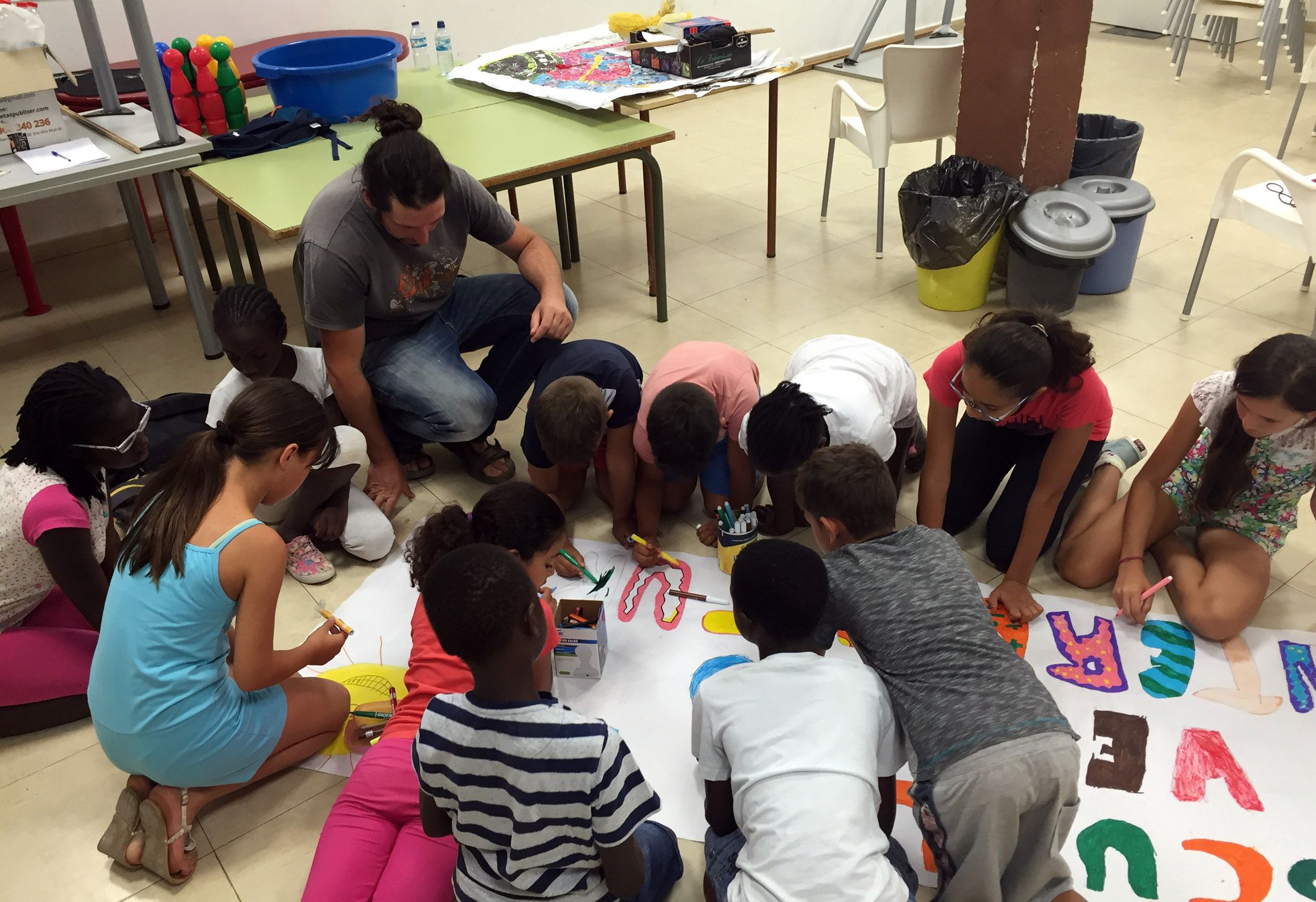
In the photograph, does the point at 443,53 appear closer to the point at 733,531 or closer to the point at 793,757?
the point at 733,531

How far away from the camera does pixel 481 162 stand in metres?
3.09

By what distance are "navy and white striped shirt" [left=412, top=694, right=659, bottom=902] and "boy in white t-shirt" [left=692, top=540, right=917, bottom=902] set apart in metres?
0.16

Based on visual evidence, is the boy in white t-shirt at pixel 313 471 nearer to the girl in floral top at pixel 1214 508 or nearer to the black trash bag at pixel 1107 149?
the girl in floral top at pixel 1214 508

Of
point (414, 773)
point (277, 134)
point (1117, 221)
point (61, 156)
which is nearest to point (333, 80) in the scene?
point (277, 134)

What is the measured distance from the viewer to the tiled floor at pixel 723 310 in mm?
1896

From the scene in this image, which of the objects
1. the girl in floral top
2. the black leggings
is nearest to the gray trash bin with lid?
the black leggings

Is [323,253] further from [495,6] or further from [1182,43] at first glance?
[1182,43]

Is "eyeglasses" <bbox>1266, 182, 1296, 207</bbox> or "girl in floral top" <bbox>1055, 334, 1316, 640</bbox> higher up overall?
A: "eyeglasses" <bbox>1266, 182, 1296, 207</bbox>

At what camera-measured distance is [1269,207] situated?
3.15m

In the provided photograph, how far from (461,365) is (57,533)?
1142mm

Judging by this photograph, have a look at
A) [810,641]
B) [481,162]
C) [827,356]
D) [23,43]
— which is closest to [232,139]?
[23,43]

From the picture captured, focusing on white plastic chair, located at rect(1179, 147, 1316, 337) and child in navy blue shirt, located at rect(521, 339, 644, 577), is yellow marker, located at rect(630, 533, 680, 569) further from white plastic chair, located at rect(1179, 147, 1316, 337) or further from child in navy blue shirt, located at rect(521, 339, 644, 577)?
white plastic chair, located at rect(1179, 147, 1316, 337)

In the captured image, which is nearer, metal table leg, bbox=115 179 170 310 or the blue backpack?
the blue backpack

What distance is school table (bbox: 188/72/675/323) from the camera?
9.78 ft
